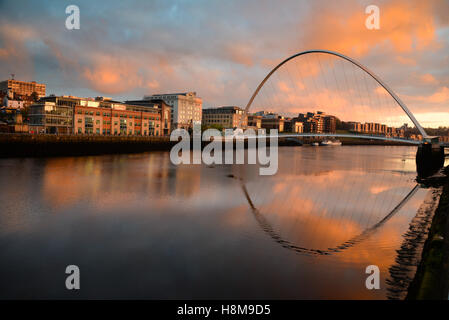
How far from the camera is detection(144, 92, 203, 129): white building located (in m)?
102

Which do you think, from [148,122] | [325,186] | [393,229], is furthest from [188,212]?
[148,122]

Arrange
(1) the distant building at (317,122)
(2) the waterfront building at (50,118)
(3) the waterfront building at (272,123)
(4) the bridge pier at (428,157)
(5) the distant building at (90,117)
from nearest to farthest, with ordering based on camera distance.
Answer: (4) the bridge pier at (428,157) → (2) the waterfront building at (50,118) → (5) the distant building at (90,117) → (3) the waterfront building at (272,123) → (1) the distant building at (317,122)

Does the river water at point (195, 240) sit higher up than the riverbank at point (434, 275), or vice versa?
the riverbank at point (434, 275)

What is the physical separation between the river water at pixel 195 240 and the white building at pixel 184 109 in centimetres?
8421

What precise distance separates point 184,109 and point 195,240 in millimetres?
98098

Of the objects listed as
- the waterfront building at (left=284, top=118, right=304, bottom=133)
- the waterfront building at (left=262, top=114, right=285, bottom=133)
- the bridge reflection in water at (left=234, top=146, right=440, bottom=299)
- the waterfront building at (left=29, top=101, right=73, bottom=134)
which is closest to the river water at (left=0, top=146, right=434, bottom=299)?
the bridge reflection in water at (left=234, top=146, right=440, bottom=299)

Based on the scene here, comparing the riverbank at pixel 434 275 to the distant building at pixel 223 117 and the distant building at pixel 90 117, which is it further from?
the distant building at pixel 223 117

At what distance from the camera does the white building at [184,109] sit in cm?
10175

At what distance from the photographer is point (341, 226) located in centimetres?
1164

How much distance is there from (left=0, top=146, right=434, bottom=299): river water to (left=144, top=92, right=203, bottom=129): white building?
8421cm

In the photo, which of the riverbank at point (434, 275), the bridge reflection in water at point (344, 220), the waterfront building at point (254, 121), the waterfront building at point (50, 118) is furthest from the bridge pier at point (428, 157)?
the waterfront building at point (254, 121)

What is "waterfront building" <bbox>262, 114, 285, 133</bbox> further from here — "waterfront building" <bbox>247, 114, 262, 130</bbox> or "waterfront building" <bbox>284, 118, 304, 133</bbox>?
"waterfront building" <bbox>284, 118, 304, 133</bbox>

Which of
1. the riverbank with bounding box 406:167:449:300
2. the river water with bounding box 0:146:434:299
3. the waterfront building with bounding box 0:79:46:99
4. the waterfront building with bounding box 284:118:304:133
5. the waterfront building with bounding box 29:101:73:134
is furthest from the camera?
the waterfront building with bounding box 284:118:304:133

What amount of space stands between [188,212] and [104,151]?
35.7 meters
